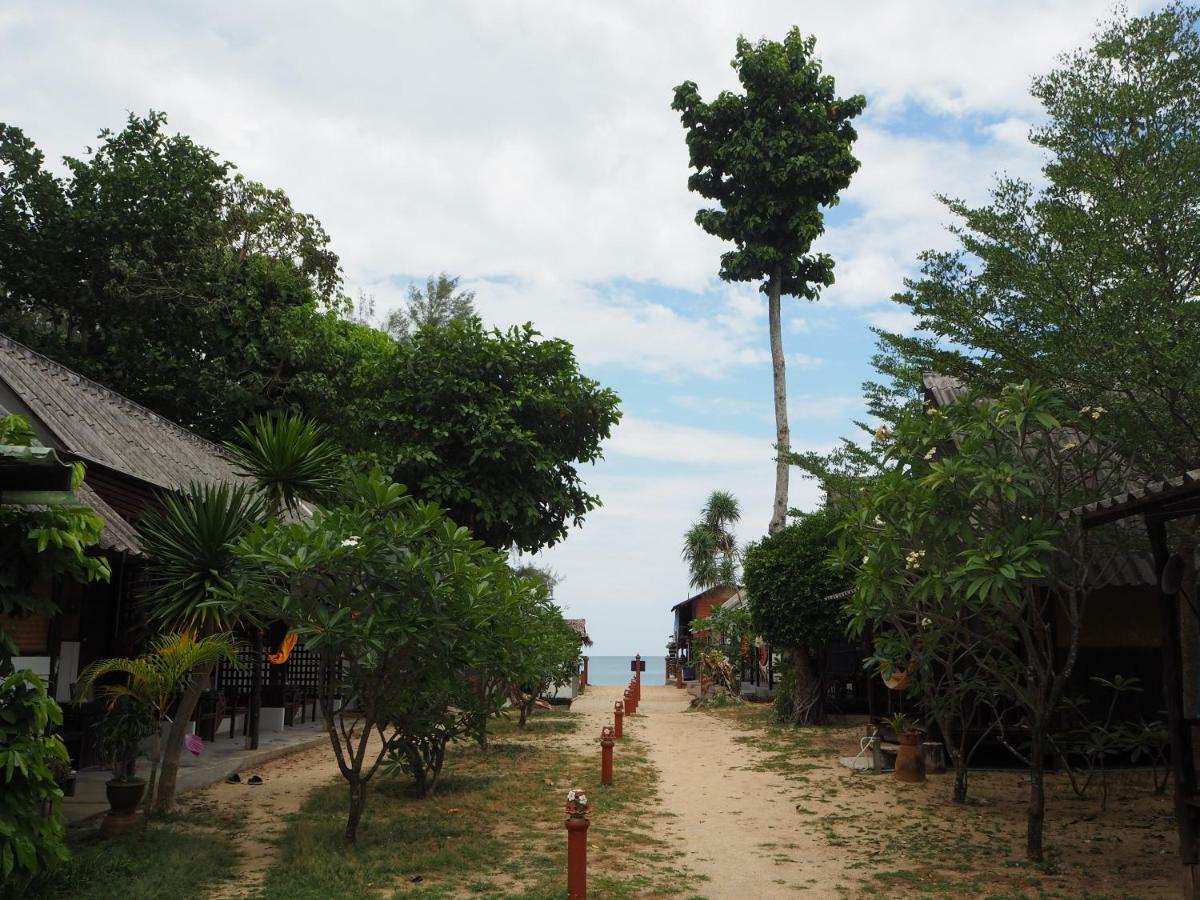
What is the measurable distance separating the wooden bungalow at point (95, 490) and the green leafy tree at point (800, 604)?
12205 millimetres

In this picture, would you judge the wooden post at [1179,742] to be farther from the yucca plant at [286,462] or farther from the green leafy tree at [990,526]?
the yucca plant at [286,462]

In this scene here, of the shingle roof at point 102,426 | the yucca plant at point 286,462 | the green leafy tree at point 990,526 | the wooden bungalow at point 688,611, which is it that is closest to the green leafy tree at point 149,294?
the shingle roof at point 102,426

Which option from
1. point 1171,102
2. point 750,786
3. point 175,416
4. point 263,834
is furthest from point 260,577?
point 175,416

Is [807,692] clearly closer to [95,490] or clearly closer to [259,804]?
[259,804]

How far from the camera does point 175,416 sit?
82.3ft

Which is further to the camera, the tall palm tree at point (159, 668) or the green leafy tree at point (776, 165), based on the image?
the green leafy tree at point (776, 165)

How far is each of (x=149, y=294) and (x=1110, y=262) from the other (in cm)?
2115

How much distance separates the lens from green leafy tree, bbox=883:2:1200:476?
9.92m

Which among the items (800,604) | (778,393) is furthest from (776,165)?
(800,604)

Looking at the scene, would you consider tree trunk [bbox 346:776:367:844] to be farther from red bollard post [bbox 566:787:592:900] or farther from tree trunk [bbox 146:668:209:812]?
red bollard post [bbox 566:787:592:900]

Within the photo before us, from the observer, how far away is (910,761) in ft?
45.4

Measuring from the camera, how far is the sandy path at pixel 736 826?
845 centimetres

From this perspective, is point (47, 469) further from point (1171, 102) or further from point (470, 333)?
point (470, 333)

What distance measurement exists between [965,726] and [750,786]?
343cm
